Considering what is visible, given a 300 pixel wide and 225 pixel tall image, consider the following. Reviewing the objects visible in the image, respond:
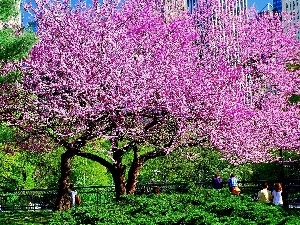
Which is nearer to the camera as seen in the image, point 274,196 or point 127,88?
point 127,88

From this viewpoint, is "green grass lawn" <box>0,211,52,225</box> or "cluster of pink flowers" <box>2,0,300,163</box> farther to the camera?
"green grass lawn" <box>0,211,52,225</box>

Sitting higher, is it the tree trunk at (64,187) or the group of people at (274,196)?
the tree trunk at (64,187)

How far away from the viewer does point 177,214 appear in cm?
1055

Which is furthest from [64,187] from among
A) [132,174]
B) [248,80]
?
[248,80]

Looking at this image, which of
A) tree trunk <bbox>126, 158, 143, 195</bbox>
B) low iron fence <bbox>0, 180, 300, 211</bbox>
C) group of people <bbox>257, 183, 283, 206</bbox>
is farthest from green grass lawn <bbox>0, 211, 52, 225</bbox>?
group of people <bbox>257, 183, 283, 206</bbox>

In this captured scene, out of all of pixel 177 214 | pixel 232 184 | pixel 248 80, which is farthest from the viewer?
A: pixel 248 80

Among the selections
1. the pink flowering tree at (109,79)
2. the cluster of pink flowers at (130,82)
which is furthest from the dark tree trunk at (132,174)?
the cluster of pink flowers at (130,82)

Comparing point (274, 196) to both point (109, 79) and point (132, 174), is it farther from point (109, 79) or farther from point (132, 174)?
point (109, 79)

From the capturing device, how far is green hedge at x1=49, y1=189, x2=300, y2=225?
9.77 m

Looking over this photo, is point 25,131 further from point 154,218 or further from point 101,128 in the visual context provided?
point 154,218

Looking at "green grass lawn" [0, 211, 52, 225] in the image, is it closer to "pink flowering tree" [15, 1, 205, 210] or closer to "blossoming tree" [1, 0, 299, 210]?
"blossoming tree" [1, 0, 299, 210]

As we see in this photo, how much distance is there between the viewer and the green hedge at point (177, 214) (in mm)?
9773

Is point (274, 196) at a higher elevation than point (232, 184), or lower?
lower

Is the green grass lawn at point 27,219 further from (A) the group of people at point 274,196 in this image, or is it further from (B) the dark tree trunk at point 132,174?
(A) the group of people at point 274,196
